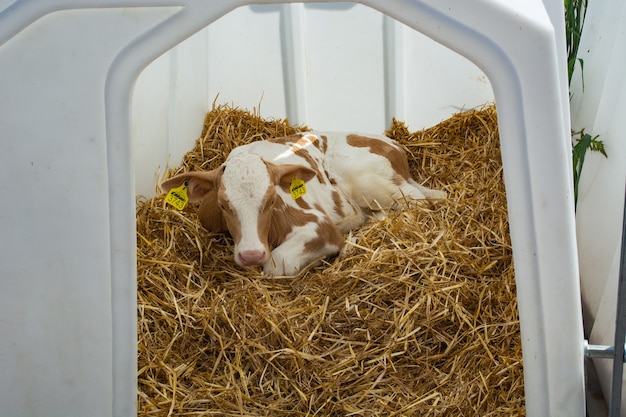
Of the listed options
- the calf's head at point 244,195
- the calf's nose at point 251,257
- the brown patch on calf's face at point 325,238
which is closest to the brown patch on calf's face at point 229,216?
the calf's head at point 244,195

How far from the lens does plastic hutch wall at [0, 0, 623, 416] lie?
2334 mm

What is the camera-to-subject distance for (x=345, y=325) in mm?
3127

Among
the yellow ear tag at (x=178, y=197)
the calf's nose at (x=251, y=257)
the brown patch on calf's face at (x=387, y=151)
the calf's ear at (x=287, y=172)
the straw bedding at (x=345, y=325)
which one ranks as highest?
the brown patch on calf's face at (x=387, y=151)

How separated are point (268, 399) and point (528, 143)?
1.29m

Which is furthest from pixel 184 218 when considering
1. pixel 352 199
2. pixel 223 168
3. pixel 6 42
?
pixel 6 42

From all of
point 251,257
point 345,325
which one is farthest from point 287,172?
point 345,325

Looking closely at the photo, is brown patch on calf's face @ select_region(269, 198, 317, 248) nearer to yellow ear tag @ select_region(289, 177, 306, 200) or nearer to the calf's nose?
yellow ear tag @ select_region(289, 177, 306, 200)

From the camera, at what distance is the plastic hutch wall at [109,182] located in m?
2.33

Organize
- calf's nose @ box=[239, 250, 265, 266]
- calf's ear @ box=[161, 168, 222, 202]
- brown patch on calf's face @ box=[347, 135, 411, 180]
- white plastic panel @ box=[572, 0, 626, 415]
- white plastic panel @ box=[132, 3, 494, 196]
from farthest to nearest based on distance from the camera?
1. white plastic panel @ box=[132, 3, 494, 196]
2. brown patch on calf's face @ box=[347, 135, 411, 180]
3. calf's ear @ box=[161, 168, 222, 202]
4. calf's nose @ box=[239, 250, 265, 266]
5. white plastic panel @ box=[572, 0, 626, 415]

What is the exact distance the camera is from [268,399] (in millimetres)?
2861

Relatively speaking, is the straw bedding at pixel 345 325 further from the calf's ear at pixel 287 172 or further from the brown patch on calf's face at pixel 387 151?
the brown patch on calf's face at pixel 387 151

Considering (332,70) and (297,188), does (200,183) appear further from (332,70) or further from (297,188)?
(332,70)

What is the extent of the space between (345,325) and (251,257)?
21.6 inches

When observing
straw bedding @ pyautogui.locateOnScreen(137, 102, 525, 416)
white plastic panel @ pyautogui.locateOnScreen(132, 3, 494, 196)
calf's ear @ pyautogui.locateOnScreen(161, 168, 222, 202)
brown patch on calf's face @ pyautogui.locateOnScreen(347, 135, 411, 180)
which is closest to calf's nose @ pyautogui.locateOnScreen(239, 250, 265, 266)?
straw bedding @ pyautogui.locateOnScreen(137, 102, 525, 416)
